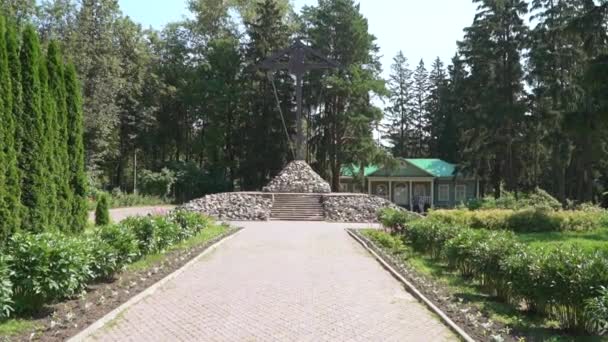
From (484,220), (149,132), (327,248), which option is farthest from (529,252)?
(149,132)

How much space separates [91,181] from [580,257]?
108ft

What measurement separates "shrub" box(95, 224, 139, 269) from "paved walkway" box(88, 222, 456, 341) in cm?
88

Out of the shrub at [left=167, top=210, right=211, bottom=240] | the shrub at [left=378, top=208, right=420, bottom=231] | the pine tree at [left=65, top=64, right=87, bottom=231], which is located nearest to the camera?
the pine tree at [left=65, top=64, right=87, bottom=231]

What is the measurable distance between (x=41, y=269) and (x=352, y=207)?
20978 millimetres

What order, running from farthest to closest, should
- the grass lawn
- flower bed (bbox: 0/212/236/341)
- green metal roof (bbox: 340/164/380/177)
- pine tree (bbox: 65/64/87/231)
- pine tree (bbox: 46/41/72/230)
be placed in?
1. green metal roof (bbox: 340/164/380/177)
2. the grass lawn
3. pine tree (bbox: 65/64/87/231)
4. pine tree (bbox: 46/41/72/230)
5. flower bed (bbox: 0/212/236/341)

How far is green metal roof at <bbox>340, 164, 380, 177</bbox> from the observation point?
42281mm

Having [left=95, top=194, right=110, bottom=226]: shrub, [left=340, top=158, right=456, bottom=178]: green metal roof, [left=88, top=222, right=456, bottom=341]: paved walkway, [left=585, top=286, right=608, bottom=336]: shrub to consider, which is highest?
[left=340, top=158, right=456, bottom=178]: green metal roof

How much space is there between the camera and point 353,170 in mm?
42469

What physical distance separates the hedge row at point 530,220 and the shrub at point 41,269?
1391 cm

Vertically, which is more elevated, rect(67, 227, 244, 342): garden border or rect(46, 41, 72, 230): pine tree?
rect(46, 41, 72, 230): pine tree

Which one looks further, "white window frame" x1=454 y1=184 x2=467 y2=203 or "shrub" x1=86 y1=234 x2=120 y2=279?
"white window frame" x1=454 y1=184 x2=467 y2=203

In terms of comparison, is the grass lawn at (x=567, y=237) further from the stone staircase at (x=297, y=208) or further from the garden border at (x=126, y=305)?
the stone staircase at (x=297, y=208)

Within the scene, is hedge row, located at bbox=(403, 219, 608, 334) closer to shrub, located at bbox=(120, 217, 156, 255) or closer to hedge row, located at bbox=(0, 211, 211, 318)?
hedge row, located at bbox=(0, 211, 211, 318)

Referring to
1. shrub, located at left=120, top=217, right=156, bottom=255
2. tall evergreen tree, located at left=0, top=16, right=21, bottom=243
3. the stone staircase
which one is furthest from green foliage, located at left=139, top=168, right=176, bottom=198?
tall evergreen tree, located at left=0, top=16, right=21, bottom=243
